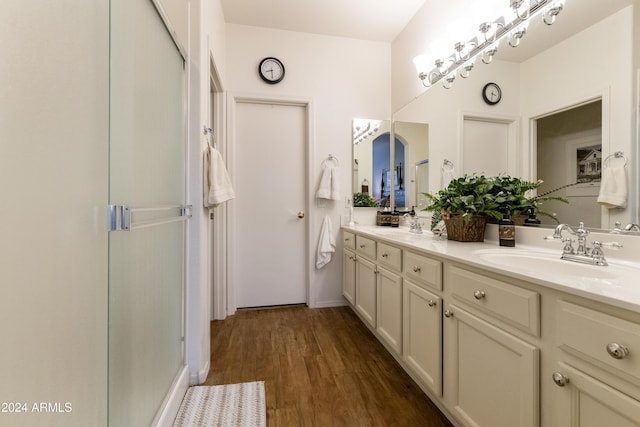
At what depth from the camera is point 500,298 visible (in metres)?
0.95

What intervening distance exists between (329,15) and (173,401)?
3.03 metres

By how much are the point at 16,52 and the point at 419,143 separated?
8.04 ft

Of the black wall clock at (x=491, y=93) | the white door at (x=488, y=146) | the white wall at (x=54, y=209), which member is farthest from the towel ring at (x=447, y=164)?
the white wall at (x=54, y=209)

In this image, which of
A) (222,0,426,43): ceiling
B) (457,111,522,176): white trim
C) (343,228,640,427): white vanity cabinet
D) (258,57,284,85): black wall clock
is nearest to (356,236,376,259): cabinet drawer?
(343,228,640,427): white vanity cabinet

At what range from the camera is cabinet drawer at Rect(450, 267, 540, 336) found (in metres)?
0.84

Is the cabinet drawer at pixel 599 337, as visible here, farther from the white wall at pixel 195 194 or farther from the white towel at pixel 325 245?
the white towel at pixel 325 245

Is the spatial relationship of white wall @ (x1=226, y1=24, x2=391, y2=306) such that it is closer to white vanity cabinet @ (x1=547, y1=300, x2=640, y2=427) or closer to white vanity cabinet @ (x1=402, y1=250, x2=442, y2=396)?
white vanity cabinet @ (x1=402, y1=250, x2=442, y2=396)

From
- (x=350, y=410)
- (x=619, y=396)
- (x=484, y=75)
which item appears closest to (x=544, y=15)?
(x=484, y=75)

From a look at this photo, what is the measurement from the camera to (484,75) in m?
1.77

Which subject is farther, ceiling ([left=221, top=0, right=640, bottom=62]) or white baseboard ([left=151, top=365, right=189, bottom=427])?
ceiling ([left=221, top=0, right=640, bottom=62])

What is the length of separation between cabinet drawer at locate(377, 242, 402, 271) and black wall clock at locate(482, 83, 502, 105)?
3.59 feet

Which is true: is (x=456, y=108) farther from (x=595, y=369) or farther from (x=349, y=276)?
(x=595, y=369)

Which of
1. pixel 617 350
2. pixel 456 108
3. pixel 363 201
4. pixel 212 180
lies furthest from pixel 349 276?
pixel 617 350

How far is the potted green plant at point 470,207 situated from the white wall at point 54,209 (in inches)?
65.3
